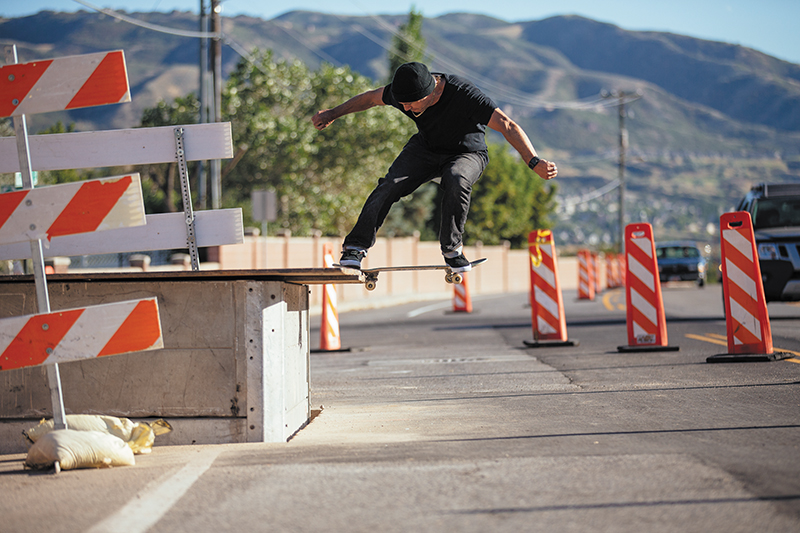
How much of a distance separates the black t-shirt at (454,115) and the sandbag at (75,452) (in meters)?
3.03

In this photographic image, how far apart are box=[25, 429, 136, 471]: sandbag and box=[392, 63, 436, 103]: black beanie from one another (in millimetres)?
2939

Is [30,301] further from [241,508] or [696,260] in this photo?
[696,260]

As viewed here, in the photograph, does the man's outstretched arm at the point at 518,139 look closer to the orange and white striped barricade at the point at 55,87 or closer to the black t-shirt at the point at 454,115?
the black t-shirt at the point at 454,115

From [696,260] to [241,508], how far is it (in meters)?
34.7

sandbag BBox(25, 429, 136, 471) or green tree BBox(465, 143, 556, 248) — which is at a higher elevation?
green tree BBox(465, 143, 556, 248)

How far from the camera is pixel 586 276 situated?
2694 cm

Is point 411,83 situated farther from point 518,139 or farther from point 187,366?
point 187,366

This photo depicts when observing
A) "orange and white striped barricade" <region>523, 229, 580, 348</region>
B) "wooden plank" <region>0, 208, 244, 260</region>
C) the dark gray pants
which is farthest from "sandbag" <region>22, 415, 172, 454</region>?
"orange and white striped barricade" <region>523, 229, 580, 348</region>

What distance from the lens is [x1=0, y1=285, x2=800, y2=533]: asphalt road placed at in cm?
344

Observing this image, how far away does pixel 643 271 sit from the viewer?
1001 centimetres

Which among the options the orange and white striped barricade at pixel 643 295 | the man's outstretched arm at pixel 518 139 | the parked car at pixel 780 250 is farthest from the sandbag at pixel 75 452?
the parked car at pixel 780 250

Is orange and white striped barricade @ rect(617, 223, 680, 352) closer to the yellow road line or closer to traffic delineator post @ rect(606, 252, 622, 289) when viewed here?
the yellow road line

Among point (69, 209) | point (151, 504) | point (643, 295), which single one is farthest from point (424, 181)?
point (643, 295)

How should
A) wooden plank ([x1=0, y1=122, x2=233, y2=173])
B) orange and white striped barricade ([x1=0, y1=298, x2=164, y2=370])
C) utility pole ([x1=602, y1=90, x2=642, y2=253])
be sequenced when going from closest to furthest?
orange and white striped barricade ([x1=0, y1=298, x2=164, y2=370]), wooden plank ([x1=0, y1=122, x2=233, y2=173]), utility pole ([x1=602, y1=90, x2=642, y2=253])
